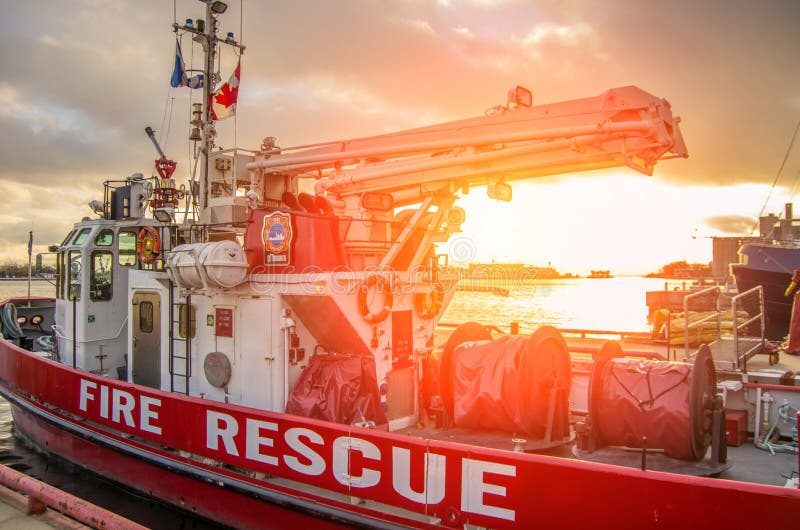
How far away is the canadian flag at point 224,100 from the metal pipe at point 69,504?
7.10 m

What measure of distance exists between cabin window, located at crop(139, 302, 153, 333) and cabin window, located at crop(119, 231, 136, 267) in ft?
5.10

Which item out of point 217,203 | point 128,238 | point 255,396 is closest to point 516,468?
point 255,396

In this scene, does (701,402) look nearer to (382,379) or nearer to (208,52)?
(382,379)

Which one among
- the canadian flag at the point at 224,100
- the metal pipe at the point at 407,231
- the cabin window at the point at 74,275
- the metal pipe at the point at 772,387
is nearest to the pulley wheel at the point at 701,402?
the metal pipe at the point at 772,387

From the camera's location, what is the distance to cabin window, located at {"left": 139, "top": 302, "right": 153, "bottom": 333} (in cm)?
951

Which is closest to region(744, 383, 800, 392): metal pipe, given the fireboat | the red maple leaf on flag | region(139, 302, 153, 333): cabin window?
the fireboat

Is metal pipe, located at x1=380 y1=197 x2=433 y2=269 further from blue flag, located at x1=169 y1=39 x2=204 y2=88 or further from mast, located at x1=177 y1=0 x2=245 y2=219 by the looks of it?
blue flag, located at x1=169 y1=39 x2=204 y2=88

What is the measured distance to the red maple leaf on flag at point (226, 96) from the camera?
1098 centimetres

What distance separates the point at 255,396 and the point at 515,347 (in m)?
3.31

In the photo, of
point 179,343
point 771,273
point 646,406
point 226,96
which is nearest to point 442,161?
point 646,406

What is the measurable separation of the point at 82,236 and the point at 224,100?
3.63 m

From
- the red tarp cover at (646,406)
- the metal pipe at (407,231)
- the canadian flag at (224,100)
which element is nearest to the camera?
the red tarp cover at (646,406)

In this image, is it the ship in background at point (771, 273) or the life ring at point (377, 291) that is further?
the ship in background at point (771, 273)

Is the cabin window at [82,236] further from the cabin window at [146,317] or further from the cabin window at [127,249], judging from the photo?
the cabin window at [146,317]
